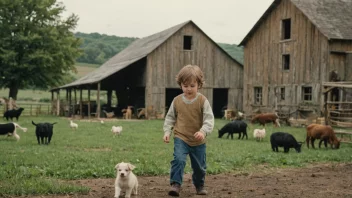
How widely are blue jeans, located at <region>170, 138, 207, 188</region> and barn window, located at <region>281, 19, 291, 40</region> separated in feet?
82.0

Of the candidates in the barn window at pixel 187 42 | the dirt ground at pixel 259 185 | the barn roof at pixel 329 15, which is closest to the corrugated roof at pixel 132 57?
the barn window at pixel 187 42

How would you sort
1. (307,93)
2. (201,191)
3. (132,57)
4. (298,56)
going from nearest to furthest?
1. (201,191)
2. (307,93)
3. (298,56)
4. (132,57)

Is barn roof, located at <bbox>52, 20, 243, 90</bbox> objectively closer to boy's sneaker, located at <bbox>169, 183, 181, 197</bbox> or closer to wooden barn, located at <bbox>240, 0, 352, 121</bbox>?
wooden barn, located at <bbox>240, 0, 352, 121</bbox>

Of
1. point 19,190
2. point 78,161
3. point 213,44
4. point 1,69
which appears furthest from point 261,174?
point 1,69

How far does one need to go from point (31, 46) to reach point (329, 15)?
24476 millimetres

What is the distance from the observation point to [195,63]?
110 ft

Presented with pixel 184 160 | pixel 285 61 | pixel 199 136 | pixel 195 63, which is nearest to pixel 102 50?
pixel 195 63

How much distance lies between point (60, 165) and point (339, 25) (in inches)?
889

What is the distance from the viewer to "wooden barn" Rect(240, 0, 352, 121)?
86.1ft

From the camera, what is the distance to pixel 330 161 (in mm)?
11211

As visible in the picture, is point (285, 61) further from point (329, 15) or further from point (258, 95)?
point (329, 15)

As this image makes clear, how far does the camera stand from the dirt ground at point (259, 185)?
664cm

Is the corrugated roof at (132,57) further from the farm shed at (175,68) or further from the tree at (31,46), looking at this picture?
the tree at (31,46)

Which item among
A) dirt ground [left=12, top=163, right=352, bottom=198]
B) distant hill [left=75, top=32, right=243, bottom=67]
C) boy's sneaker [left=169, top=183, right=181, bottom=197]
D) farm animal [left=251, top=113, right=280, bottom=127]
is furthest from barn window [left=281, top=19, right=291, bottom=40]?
distant hill [left=75, top=32, right=243, bottom=67]
